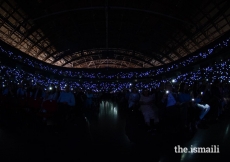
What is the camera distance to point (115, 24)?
94.9 feet

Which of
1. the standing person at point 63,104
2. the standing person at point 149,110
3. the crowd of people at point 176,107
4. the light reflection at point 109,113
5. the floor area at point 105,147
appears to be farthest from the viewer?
the light reflection at point 109,113

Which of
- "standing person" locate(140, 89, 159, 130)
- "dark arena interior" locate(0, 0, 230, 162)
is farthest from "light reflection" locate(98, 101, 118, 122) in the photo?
"standing person" locate(140, 89, 159, 130)

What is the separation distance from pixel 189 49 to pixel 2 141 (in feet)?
97.4

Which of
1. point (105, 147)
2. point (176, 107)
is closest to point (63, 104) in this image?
point (105, 147)

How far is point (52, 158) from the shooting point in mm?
3943

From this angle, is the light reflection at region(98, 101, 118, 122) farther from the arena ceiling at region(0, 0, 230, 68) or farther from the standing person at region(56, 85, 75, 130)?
the arena ceiling at region(0, 0, 230, 68)

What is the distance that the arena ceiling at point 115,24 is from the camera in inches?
823

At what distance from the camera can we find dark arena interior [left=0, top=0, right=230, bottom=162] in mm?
5023

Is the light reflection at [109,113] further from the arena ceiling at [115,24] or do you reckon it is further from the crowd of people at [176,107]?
the arena ceiling at [115,24]

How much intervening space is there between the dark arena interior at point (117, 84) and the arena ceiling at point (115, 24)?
0.41 ft

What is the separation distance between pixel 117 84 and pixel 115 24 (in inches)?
587

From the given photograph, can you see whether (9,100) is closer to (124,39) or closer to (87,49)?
(124,39)

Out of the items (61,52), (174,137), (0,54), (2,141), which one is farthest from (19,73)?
(174,137)

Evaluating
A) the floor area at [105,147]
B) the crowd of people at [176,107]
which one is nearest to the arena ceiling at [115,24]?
the crowd of people at [176,107]
